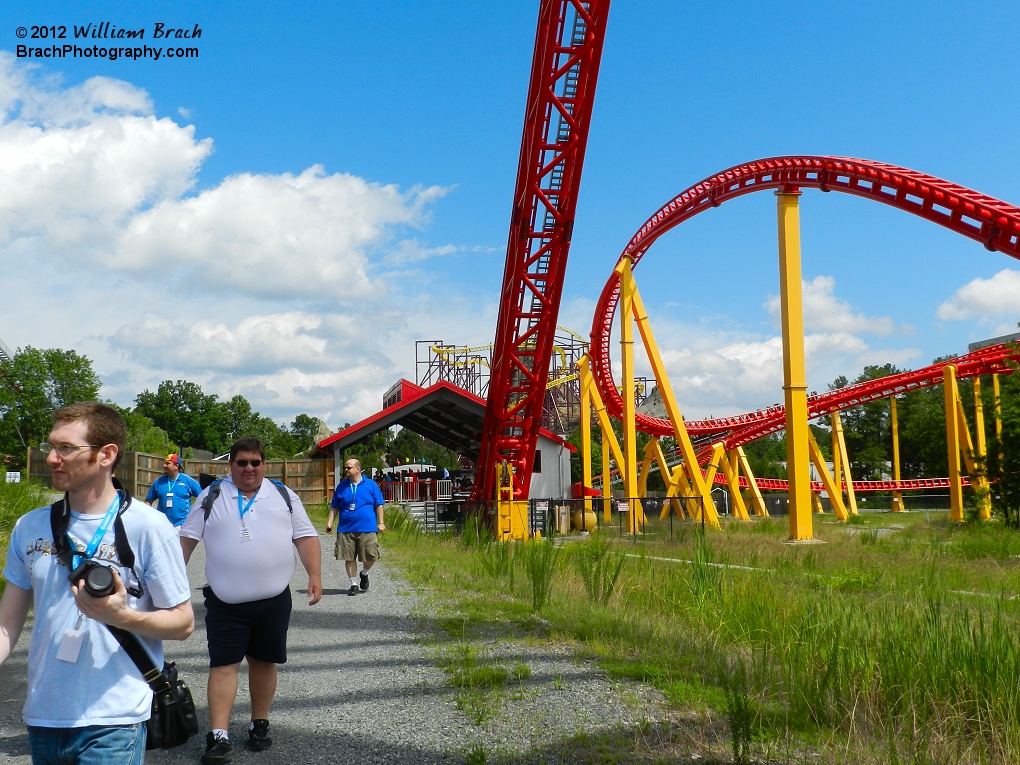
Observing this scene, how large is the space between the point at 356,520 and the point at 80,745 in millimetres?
8175

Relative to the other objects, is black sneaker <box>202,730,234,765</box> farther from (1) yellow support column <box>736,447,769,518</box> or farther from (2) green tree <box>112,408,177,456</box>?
(2) green tree <box>112,408,177,456</box>

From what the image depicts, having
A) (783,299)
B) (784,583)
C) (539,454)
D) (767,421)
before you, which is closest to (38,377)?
(539,454)

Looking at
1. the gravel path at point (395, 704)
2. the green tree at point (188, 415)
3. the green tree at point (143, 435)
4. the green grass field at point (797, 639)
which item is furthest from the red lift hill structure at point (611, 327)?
the green tree at point (188, 415)

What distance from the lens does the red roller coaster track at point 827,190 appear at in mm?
16094

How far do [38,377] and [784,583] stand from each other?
77.7 m

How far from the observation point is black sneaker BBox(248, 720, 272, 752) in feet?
15.9

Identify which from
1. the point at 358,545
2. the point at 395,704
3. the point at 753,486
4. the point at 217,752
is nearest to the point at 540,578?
the point at 358,545

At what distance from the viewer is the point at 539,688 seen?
19.4 feet

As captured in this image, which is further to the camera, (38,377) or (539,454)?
(38,377)

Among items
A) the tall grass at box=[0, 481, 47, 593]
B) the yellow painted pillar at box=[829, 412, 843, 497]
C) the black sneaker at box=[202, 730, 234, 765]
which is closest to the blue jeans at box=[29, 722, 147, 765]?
the black sneaker at box=[202, 730, 234, 765]

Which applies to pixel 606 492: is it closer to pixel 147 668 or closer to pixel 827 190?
pixel 827 190

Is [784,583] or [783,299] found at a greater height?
[783,299]

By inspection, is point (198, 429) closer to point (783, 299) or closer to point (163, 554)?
point (783, 299)

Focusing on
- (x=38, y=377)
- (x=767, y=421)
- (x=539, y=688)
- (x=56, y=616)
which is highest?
(x=38, y=377)
